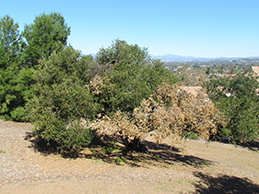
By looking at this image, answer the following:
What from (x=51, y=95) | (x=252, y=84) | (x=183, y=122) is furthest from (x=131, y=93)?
(x=252, y=84)

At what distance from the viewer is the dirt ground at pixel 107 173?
993cm

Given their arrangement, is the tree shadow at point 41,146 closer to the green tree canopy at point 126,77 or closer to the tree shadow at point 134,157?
the tree shadow at point 134,157

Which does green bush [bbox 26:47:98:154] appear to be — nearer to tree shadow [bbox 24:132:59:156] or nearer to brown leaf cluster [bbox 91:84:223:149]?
brown leaf cluster [bbox 91:84:223:149]

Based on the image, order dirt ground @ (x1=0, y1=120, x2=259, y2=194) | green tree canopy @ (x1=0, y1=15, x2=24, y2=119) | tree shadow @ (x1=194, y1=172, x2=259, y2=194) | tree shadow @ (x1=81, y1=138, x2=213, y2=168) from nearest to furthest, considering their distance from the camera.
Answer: dirt ground @ (x1=0, y1=120, x2=259, y2=194)
tree shadow @ (x1=194, y1=172, x2=259, y2=194)
tree shadow @ (x1=81, y1=138, x2=213, y2=168)
green tree canopy @ (x1=0, y1=15, x2=24, y2=119)

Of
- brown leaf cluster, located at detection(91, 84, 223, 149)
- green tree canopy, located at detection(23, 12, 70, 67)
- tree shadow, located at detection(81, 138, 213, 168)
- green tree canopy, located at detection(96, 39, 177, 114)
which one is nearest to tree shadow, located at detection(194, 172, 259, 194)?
tree shadow, located at detection(81, 138, 213, 168)

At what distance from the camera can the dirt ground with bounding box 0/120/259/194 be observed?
32.6 feet

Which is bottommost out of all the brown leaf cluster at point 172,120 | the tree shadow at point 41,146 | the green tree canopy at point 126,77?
the tree shadow at point 41,146

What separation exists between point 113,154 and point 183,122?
6.82 m

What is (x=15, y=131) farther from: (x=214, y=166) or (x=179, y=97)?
Result: (x=214, y=166)

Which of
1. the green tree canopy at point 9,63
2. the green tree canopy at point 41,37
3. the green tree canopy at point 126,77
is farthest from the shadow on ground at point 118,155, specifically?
the green tree canopy at point 41,37

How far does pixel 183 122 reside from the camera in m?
10.5

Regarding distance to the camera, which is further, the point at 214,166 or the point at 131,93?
the point at 214,166

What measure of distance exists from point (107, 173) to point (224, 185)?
6498mm

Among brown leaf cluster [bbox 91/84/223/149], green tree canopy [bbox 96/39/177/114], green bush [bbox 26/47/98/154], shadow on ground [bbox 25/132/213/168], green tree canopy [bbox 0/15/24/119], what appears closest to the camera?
brown leaf cluster [bbox 91/84/223/149]
